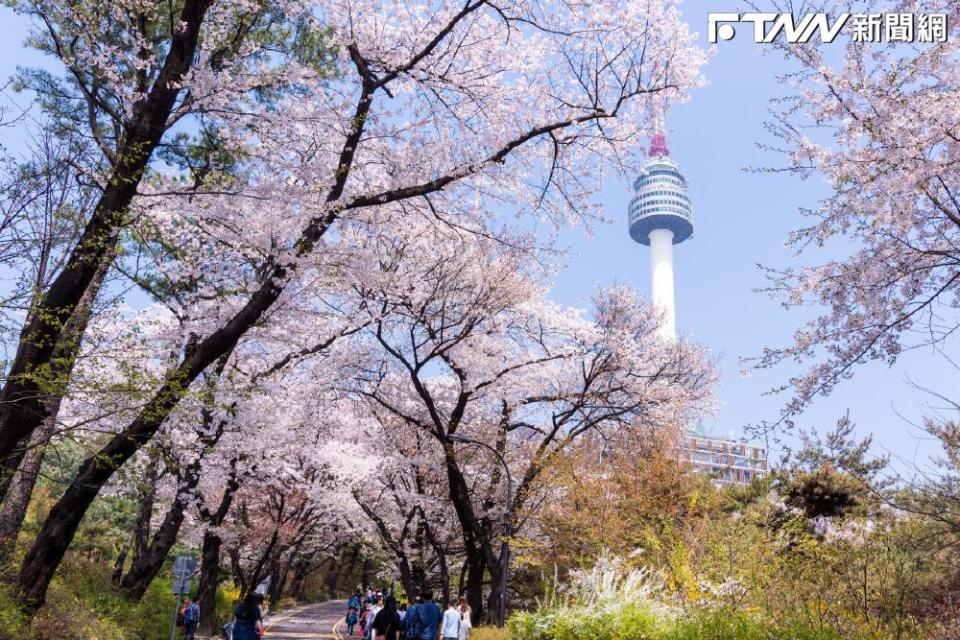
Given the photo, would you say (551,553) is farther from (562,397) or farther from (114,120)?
(114,120)

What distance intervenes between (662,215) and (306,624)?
15455 cm

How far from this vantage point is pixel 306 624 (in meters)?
30.7

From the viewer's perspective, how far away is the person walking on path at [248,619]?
10.3m

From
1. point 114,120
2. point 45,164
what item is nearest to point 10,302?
point 45,164

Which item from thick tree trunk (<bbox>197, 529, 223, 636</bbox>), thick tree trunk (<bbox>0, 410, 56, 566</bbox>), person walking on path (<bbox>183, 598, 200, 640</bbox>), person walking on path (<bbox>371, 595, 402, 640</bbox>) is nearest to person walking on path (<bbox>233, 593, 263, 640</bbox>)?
person walking on path (<bbox>371, 595, 402, 640</bbox>)

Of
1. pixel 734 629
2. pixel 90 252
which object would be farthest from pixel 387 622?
pixel 90 252

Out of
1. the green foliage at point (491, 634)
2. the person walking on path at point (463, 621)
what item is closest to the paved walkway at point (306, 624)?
the green foliage at point (491, 634)

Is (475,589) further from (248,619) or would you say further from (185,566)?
(248,619)

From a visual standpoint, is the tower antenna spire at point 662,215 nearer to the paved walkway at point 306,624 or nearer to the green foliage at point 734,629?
the paved walkway at point 306,624

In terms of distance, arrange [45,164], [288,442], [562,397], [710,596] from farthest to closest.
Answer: [288,442]
[562,397]
[710,596]
[45,164]

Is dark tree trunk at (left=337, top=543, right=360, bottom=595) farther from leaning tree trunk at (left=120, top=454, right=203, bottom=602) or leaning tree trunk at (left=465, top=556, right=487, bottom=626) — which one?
leaning tree trunk at (left=120, top=454, right=203, bottom=602)

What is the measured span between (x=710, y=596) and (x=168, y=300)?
13930mm

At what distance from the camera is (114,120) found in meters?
11.7

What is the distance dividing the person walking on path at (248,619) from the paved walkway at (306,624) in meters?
14.6
